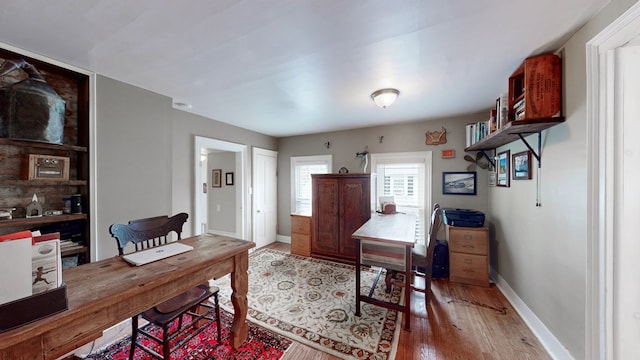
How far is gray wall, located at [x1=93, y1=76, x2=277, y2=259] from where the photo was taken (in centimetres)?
209

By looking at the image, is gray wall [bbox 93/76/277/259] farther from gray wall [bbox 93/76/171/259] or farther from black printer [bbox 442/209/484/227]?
black printer [bbox 442/209/484/227]

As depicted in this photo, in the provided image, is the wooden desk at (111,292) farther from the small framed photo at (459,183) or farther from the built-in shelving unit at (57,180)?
the small framed photo at (459,183)

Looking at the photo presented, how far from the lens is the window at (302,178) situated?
15.2 ft

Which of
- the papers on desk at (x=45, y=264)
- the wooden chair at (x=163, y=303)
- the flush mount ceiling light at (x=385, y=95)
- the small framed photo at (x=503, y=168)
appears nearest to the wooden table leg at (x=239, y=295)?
the wooden chair at (x=163, y=303)

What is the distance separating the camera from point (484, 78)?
2.16 m

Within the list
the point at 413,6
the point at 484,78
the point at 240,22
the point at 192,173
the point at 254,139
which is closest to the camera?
the point at 413,6

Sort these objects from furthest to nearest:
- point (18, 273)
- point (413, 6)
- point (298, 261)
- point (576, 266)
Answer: point (298, 261) < point (576, 266) < point (413, 6) < point (18, 273)

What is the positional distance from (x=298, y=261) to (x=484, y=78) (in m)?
3.57

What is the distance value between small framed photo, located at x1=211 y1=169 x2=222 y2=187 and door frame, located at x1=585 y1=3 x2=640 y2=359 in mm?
5318

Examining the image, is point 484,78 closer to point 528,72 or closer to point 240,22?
point 528,72

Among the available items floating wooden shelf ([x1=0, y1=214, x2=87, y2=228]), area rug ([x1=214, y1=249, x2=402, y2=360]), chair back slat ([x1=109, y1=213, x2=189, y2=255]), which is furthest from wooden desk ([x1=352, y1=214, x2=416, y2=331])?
floating wooden shelf ([x1=0, y1=214, x2=87, y2=228])

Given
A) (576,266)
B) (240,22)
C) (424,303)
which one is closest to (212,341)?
(424,303)

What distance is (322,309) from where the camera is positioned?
2373 millimetres

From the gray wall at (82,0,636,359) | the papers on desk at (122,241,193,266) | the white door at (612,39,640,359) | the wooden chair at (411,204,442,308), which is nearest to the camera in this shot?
the white door at (612,39,640,359)
